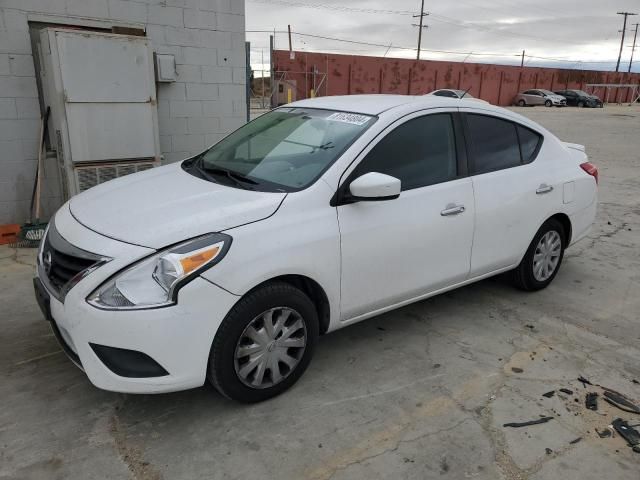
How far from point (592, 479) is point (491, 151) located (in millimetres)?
2295

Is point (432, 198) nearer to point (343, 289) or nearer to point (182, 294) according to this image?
point (343, 289)

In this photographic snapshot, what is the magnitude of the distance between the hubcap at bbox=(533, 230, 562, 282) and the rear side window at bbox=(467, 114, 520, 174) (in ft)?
2.56

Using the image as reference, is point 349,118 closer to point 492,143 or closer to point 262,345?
point 492,143

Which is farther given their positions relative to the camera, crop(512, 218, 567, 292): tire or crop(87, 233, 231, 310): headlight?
crop(512, 218, 567, 292): tire

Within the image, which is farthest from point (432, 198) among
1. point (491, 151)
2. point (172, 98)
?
point (172, 98)

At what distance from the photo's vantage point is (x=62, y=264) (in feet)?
8.75

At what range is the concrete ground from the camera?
2467 millimetres

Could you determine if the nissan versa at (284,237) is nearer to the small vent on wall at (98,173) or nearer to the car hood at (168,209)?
the car hood at (168,209)

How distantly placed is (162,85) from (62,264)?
14.0 ft

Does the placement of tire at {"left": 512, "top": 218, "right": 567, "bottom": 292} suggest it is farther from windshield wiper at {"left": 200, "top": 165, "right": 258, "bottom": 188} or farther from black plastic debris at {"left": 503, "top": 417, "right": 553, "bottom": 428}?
windshield wiper at {"left": 200, "top": 165, "right": 258, "bottom": 188}

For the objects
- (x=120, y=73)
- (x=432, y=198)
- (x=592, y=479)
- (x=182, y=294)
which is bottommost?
(x=592, y=479)

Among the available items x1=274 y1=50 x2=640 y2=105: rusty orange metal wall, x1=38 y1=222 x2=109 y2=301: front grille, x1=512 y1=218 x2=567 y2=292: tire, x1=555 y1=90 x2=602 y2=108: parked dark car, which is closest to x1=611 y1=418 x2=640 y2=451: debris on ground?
x1=512 y1=218 x2=567 y2=292: tire

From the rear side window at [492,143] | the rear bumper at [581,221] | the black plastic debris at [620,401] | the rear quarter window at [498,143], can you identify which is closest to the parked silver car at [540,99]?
the rear bumper at [581,221]

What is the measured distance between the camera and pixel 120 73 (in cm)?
546
